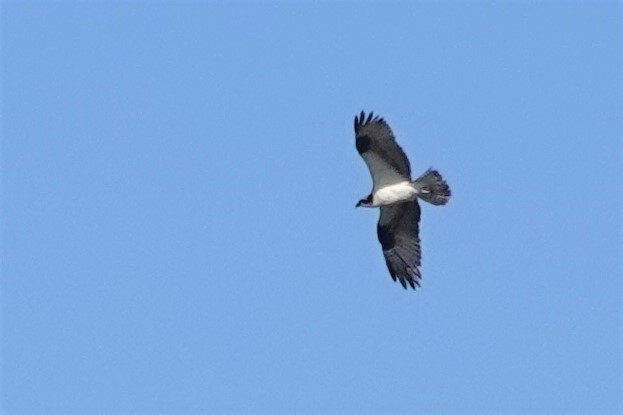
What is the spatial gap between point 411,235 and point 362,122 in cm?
209

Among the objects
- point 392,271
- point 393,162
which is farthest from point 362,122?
point 392,271

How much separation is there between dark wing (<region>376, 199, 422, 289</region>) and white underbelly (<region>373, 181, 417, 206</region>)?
50cm

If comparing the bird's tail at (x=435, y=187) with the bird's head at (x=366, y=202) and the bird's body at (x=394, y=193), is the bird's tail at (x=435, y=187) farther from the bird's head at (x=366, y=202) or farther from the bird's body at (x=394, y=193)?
the bird's head at (x=366, y=202)

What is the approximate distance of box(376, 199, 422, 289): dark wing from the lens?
78.8ft

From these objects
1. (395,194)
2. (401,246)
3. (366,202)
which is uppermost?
(366,202)

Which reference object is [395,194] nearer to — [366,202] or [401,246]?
[366,202]

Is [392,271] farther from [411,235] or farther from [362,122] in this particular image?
[362,122]

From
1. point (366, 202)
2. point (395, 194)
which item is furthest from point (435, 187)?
point (366, 202)

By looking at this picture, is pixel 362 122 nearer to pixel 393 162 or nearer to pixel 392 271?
pixel 393 162

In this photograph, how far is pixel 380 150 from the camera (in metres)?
23.0

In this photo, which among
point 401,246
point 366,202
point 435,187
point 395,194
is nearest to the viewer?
point 435,187

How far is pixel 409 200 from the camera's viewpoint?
76.6 feet

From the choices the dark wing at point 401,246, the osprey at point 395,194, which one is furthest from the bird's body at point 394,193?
the dark wing at point 401,246

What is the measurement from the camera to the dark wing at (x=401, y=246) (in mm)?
24031
